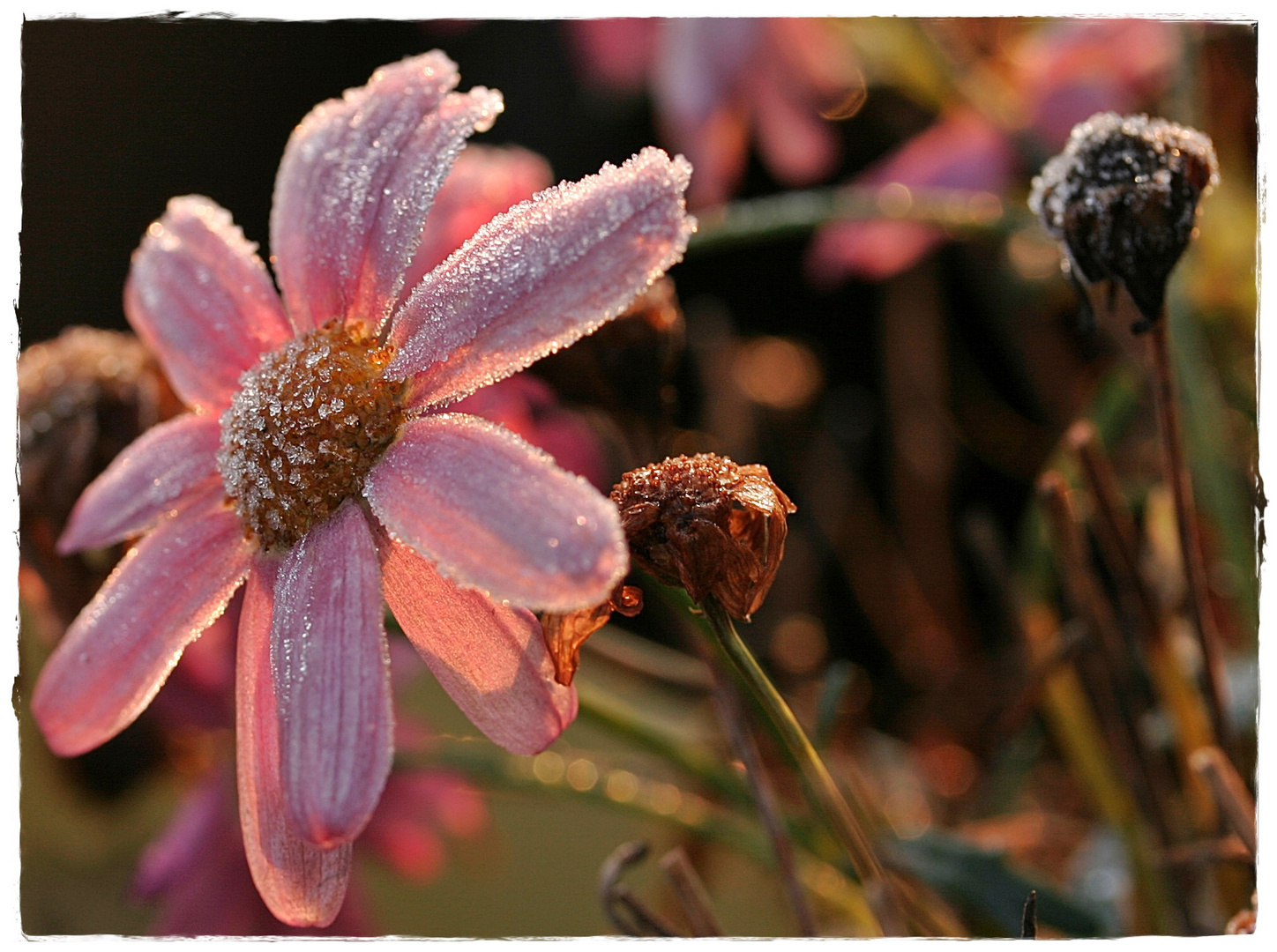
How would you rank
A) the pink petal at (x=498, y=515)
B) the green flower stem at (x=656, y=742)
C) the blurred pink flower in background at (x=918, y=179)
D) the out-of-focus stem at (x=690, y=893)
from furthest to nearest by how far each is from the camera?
the blurred pink flower in background at (x=918, y=179)
the green flower stem at (x=656, y=742)
the out-of-focus stem at (x=690, y=893)
the pink petal at (x=498, y=515)

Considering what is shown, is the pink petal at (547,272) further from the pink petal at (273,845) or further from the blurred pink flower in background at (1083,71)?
the blurred pink flower in background at (1083,71)

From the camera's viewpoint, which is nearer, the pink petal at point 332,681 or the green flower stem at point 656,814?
the pink petal at point 332,681

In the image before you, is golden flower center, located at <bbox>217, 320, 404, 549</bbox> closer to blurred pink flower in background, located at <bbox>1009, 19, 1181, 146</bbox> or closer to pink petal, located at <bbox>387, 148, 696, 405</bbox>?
pink petal, located at <bbox>387, 148, 696, 405</bbox>

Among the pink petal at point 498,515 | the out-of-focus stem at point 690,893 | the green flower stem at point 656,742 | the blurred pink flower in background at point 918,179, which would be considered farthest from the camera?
the blurred pink flower in background at point 918,179

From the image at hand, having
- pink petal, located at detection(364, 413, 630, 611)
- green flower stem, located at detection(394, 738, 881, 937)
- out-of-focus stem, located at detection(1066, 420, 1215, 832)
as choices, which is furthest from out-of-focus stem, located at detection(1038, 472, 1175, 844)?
pink petal, located at detection(364, 413, 630, 611)

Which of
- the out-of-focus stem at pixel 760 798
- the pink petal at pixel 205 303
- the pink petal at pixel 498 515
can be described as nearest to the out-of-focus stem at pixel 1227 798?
the out-of-focus stem at pixel 760 798

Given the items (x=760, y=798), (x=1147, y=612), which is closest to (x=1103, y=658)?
(x=1147, y=612)

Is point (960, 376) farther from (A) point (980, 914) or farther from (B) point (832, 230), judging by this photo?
(A) point (980, 914)

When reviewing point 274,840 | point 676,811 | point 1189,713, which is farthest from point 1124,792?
point 274,840
